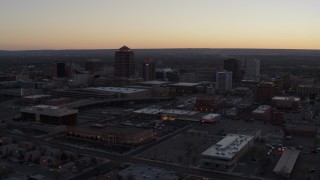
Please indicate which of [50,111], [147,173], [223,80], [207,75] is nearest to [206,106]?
[50,111]

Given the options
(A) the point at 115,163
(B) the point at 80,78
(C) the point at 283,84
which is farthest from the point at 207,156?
(B) the point at 80,78

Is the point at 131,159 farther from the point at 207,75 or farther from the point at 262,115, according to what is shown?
the point at 207,75

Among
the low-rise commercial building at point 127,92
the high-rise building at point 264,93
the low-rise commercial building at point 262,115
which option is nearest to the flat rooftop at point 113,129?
the low-rise commercial building at point 262,115

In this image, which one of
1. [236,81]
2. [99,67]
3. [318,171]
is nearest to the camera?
[318,171]

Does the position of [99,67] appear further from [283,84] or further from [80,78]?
[283,84]

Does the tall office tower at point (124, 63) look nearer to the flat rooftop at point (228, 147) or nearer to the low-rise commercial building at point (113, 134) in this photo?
Answer: the low-rise commercial building at point (113, 134)

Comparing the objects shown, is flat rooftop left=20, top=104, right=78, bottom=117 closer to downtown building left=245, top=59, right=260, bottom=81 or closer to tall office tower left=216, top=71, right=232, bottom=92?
tall office tower left=216, top=71, right=232, bottom=92

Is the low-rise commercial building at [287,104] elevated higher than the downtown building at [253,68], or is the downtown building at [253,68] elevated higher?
the downtown building at [253,68]
